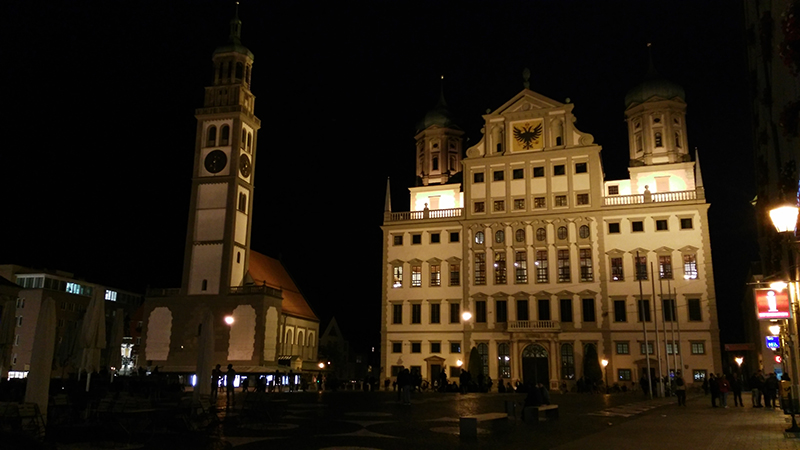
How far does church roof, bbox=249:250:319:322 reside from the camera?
64.1 metres

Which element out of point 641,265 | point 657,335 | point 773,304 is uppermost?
point 641,265

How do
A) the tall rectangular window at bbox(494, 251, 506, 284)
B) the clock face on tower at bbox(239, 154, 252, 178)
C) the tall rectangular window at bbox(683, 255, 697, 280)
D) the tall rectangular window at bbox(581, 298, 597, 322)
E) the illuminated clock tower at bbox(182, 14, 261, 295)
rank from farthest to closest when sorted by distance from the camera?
the clock face on tower at bbox(239, 154, 252, 178)
the tall rectangular window at bbox(494, 251, 506, 284)
the illuminated clock tower at bbox(182, 14, 261, 295)
the tall rectangular window at bbox(581, 298, 597, 322)
the tall rectangular window at bbox(683, 255, 697, 280)

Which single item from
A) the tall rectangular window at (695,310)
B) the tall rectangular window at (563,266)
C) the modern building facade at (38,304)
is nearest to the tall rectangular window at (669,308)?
the tall rectangular window at (695,310)

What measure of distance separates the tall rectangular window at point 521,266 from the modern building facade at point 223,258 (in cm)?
1997

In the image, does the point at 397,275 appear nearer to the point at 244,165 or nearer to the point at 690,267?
the point at 244,165

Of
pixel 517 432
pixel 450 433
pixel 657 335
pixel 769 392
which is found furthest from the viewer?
pixel 657 335

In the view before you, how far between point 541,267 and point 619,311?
6.90m

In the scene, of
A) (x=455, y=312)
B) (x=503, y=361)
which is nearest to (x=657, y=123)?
(x=455, y=312)

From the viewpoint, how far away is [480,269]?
5516 centimetres

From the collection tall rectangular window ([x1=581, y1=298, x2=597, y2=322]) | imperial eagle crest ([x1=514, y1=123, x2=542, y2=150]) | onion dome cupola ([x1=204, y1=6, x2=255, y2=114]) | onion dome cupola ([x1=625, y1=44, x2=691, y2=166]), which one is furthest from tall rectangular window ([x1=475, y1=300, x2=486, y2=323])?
onion dome cupola ([x1=204, y1=6, x2=255, y2=114])

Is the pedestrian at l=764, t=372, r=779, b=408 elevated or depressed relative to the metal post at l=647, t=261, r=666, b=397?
depressed

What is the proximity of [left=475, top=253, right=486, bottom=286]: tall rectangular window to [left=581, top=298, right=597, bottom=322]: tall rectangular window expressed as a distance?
8277 mm

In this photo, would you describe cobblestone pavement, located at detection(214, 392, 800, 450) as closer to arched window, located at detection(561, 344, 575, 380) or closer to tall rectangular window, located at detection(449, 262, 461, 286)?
arched window, located at detection(561, 344, 575, 380)

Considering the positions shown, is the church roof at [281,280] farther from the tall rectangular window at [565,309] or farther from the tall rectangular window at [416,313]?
the tall rectangular window at [565,309]
